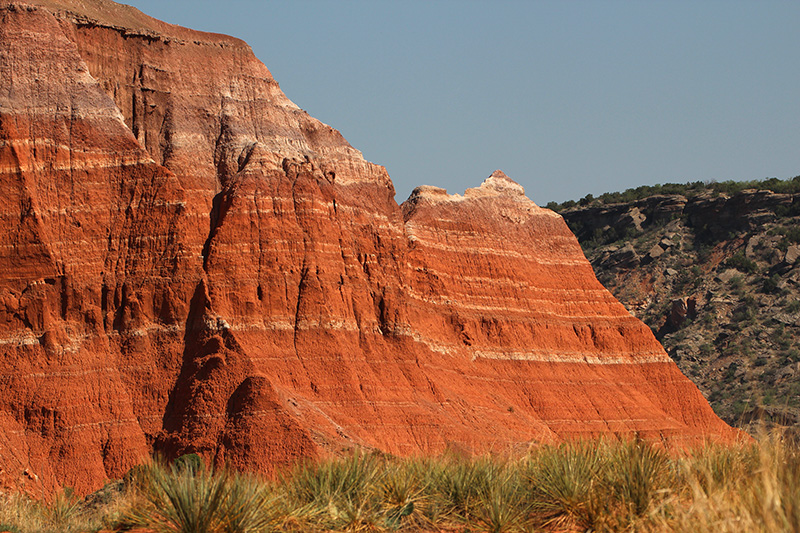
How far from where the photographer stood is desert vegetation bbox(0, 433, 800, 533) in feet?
48.5

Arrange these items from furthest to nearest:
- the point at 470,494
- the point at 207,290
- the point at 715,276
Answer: the point at 715,276
the point at 207,290
the point at 470,494

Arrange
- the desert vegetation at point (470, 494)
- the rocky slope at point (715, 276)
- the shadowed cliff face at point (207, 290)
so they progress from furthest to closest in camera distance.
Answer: the rocky slope at point (715, 276) < the shadowed cliff face at point (207, 290) < the desert vegetation at point (470, 494)

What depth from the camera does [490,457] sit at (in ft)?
61.7

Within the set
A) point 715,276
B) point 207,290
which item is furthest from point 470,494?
point 715,276

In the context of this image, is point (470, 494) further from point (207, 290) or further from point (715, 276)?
point (715, 276)

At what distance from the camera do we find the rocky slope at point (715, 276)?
307 ft

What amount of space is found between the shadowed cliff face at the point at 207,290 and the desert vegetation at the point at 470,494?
2360 centimetres

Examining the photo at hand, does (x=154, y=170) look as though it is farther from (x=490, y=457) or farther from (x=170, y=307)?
(x=490, y=457)

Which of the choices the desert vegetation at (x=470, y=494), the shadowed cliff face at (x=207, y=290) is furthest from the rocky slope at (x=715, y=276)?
the desert vegetation at (x=470, y=494)

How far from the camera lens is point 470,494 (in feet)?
57.8

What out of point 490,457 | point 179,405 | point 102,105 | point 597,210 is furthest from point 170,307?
point 597,210

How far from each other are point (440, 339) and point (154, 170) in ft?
61.6

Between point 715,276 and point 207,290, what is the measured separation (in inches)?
2966

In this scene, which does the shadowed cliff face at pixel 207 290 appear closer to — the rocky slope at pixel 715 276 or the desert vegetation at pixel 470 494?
the desert vegetation at pixel 470 494
